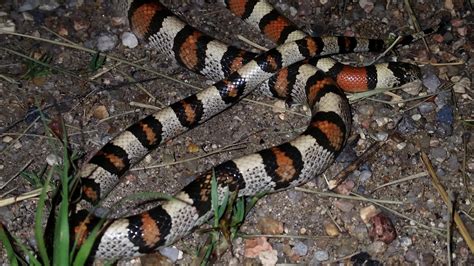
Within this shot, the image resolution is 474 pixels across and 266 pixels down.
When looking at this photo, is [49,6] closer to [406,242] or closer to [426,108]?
[426,108]

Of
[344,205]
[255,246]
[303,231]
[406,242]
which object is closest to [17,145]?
[255,246]

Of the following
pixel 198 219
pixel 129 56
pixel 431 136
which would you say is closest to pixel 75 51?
pixel 129 56

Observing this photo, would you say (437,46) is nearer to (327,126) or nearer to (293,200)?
(327,126)

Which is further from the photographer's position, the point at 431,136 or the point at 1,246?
the point at 431,136

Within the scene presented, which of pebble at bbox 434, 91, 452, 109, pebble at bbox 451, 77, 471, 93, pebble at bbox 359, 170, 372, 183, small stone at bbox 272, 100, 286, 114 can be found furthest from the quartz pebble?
pebble at bbox 451, 77, 471, 93

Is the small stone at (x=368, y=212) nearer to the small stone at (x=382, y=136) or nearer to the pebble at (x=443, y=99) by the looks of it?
the small stone at (x=382, y=136)

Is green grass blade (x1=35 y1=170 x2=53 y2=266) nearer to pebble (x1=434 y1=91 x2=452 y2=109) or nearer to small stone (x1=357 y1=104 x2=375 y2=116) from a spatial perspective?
small stone (x1=357 y1=104 x2=375 y2=116)
